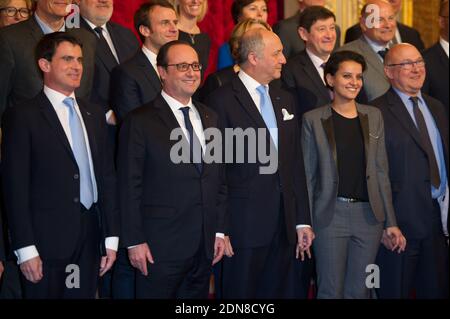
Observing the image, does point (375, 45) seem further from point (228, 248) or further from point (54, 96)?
point (54, 96)

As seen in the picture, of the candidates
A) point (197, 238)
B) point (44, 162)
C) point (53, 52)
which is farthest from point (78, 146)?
point (197, 238)

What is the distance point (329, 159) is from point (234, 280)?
863 millimetres

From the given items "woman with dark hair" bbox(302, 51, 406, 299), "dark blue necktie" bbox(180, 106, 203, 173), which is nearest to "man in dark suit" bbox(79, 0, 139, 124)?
"dark blue necktie" bbox(180, 106, 203, 173)

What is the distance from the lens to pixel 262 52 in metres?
4.94

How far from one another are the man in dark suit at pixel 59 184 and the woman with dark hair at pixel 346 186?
128 cm

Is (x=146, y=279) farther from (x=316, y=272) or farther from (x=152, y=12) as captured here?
(x=152, y=12)

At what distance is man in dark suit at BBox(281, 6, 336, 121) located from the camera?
5367 millimetres

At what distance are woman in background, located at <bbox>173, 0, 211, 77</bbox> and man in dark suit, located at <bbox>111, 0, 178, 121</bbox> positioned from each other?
1.40 ft

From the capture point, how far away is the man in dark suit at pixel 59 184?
159 inches

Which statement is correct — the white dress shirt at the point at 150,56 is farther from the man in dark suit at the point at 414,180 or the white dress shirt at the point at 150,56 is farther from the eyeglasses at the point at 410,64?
the eyeglasses at the point at 410,64

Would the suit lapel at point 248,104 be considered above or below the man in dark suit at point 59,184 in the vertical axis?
above

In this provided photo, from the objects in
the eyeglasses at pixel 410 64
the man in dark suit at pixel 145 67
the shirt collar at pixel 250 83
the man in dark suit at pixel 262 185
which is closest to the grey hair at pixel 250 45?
the man in dark suit at pixel 262 185

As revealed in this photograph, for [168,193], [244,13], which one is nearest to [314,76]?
[244,13]

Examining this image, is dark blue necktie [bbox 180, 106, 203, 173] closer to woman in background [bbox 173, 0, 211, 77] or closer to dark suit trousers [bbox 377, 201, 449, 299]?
woman in background [bbox 173, 0, 211, 77]
